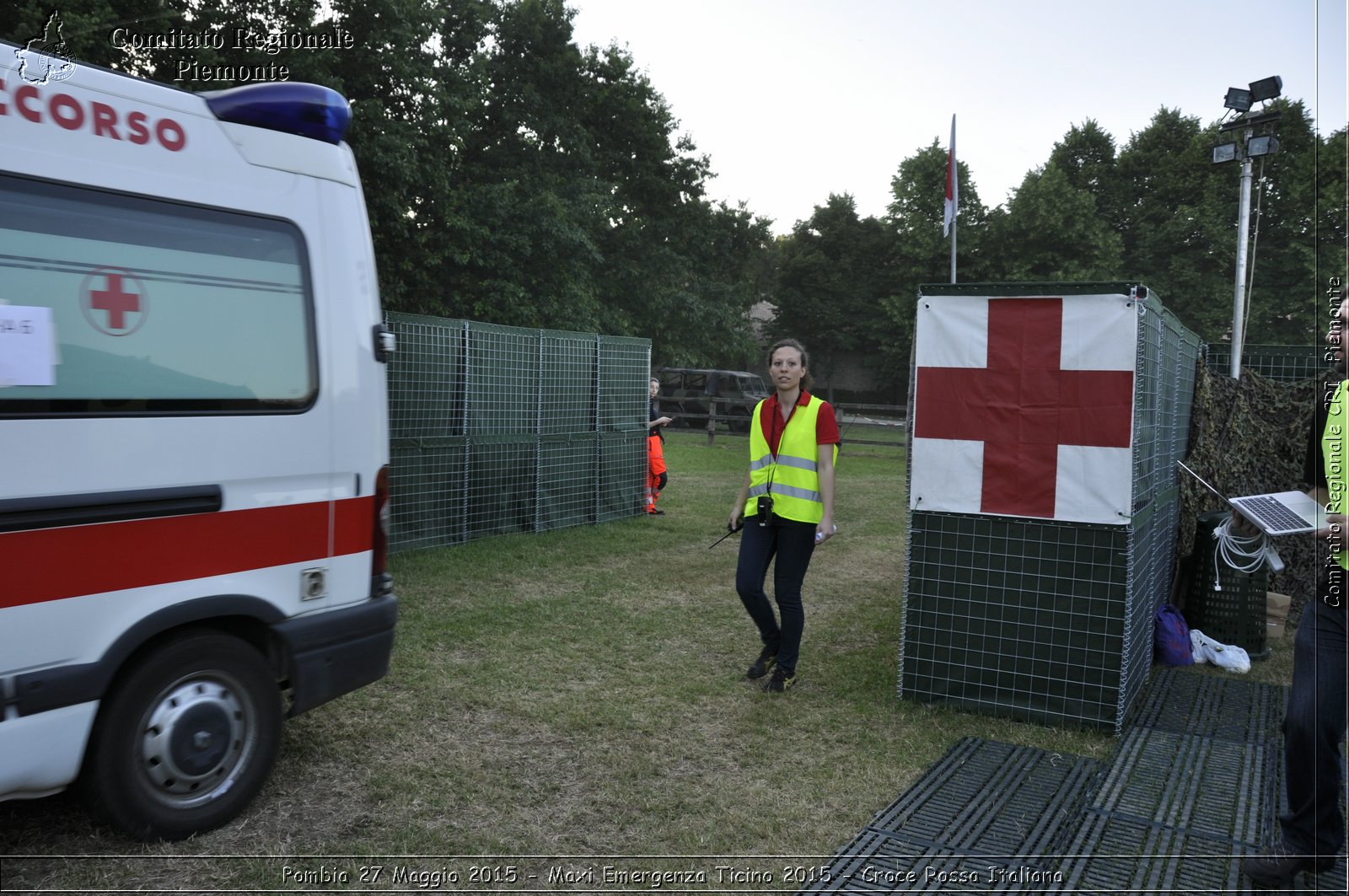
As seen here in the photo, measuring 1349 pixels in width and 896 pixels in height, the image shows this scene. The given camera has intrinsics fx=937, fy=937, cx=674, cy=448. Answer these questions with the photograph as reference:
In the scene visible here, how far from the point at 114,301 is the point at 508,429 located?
21.8ft

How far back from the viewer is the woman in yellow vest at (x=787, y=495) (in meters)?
4.96

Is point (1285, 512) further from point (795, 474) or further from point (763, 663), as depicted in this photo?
point (763, 663)

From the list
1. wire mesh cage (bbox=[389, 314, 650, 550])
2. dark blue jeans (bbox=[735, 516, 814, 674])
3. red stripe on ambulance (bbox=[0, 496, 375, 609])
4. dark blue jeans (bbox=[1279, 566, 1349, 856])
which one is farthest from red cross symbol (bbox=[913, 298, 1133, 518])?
wire mesh cage (bbox=[389, 314, 650, 550])

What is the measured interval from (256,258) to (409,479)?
5.26m

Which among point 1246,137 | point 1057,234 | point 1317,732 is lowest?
point 1317,732

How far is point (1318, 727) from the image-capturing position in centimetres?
298

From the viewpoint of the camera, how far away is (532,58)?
30750 mm

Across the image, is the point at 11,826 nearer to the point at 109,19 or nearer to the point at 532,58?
the point at 109,19

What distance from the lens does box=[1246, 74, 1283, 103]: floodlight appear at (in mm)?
10812

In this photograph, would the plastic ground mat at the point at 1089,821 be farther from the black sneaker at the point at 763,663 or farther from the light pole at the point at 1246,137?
the light pole at the point at 1246,137

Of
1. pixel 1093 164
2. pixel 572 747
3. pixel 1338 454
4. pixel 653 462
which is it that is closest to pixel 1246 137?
pixel 653 462

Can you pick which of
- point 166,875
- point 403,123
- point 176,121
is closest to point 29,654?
point 166,875


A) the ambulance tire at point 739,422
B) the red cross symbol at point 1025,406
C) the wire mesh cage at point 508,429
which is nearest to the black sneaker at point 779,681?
the red cross symbol at point 1025,406

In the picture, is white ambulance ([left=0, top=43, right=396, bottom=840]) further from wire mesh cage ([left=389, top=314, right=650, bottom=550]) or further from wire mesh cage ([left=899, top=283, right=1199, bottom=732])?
wire mesh cage ([left=389, top=314, right=650, bottom=550])
